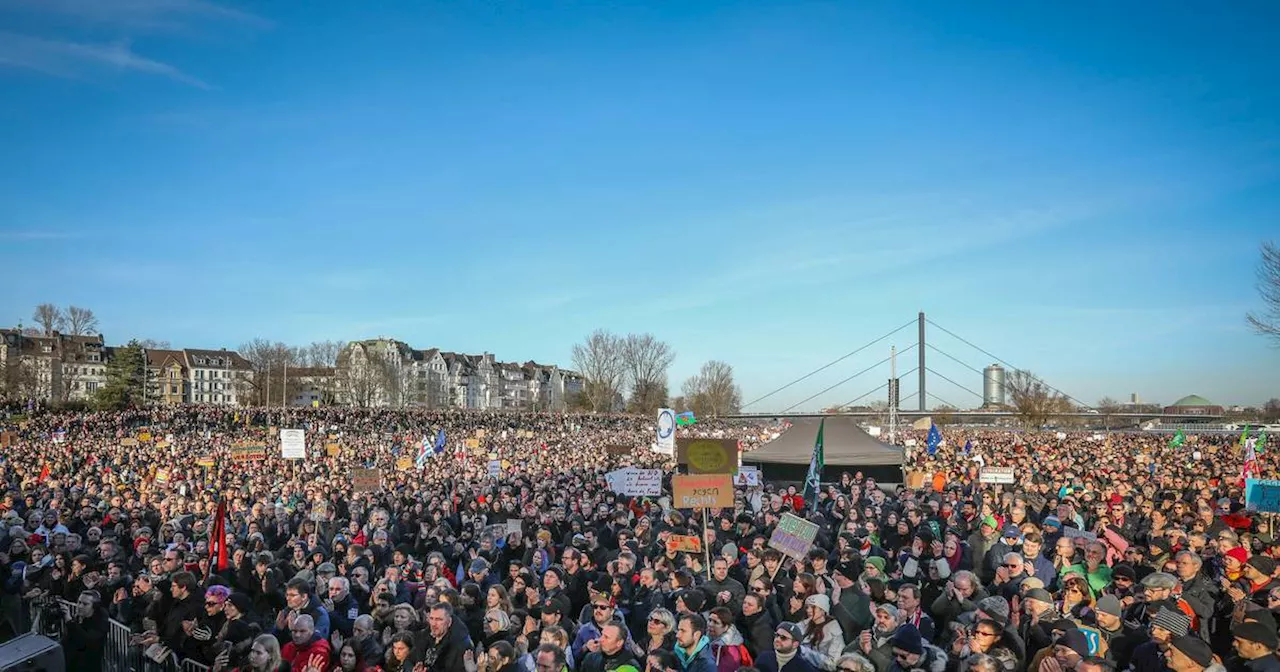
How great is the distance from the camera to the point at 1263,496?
12.5 meters

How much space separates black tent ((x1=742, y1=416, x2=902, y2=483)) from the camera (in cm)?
2347

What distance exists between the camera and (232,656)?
662 centimetres

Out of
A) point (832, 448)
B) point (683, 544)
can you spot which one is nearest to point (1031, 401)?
point (832, 448)

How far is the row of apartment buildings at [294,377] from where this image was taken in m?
85.1

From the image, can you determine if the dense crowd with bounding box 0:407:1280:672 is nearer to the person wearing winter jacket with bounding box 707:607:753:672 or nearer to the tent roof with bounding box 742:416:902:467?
the person wearing winter jacket with bounding box 707:607:753:672

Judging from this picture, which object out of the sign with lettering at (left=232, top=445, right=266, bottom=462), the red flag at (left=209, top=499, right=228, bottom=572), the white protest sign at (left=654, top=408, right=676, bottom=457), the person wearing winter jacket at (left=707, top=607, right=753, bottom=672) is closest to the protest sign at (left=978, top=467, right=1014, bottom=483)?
the white protest sign at (left=654, top=408, right=676, bottom=457)

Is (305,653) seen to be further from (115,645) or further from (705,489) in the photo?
(705,489)

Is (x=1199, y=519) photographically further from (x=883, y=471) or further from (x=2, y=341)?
(x=2, y=341)

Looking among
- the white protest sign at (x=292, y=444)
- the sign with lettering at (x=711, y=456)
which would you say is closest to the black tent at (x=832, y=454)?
the sign with lettering at (x=711, y=456)

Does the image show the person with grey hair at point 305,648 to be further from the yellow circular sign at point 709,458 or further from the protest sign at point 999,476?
the protest sign at point 999,476

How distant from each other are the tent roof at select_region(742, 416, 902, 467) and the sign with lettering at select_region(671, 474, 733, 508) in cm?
1137

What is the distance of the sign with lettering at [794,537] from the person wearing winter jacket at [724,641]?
8.82ft

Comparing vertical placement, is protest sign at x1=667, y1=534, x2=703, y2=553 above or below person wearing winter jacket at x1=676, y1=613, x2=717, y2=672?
below

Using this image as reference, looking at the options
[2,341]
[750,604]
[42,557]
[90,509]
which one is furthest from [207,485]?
[2,341]
